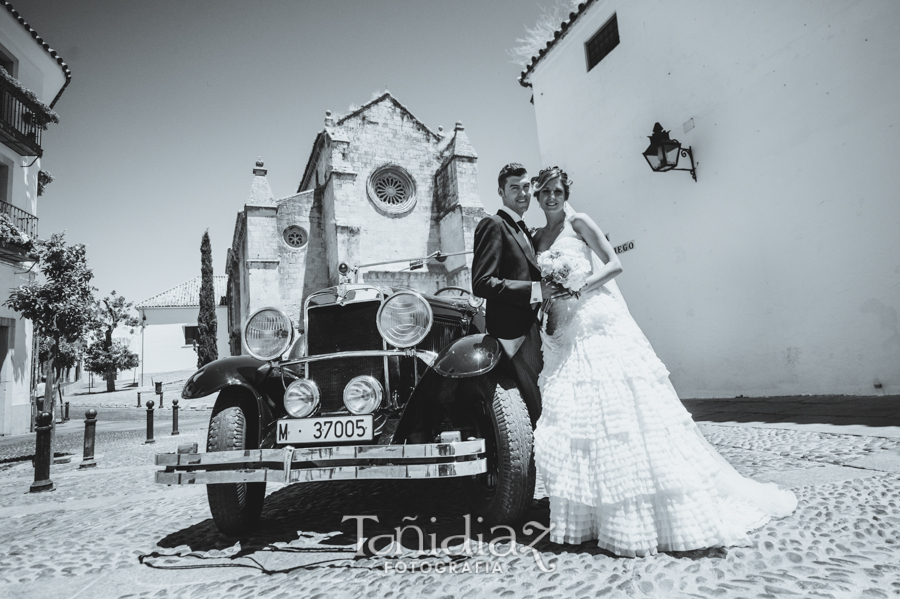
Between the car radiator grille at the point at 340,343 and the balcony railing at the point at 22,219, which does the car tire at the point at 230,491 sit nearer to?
the car radiator grille at the point at 340,343

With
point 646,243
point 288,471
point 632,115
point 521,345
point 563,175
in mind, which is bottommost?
point 288,471

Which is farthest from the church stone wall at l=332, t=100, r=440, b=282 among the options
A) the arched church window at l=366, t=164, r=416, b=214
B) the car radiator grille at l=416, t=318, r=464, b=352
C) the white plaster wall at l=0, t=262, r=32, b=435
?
the car radiator grille at l=416, t=318, r=464, b=352

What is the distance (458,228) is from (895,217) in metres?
16.1

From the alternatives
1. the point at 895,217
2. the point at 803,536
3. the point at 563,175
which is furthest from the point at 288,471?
the point at 895,217

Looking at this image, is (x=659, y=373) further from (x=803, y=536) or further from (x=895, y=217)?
(x=895, y=217)

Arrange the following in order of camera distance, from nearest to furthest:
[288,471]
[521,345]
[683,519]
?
[683,519] → [288,471] → [521,345]

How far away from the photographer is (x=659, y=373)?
2.35 m

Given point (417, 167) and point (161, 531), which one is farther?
point (417, 167)

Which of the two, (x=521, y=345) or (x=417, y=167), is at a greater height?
(x=417, y=167)

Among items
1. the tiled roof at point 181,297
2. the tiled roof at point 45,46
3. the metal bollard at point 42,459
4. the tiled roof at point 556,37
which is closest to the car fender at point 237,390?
the metal bollard at point 42,459

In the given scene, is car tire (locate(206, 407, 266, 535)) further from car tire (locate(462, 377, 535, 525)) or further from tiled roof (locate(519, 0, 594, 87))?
tiled roof (locate(519, 0, 594, 87))

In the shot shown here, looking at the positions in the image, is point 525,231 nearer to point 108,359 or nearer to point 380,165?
point 380,165

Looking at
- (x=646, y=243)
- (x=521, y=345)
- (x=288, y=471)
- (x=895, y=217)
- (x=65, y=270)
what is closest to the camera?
(x=288, y=471)

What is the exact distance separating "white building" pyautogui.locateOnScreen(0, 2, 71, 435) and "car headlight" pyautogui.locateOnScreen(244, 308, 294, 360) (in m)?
10.1
